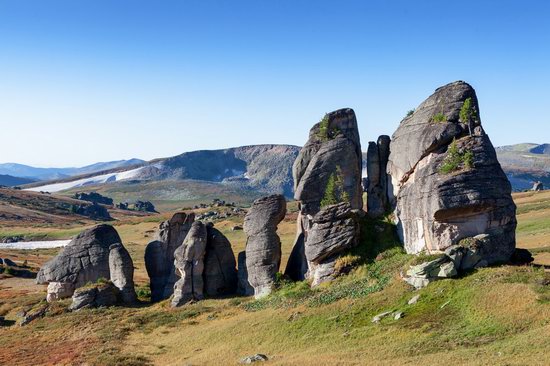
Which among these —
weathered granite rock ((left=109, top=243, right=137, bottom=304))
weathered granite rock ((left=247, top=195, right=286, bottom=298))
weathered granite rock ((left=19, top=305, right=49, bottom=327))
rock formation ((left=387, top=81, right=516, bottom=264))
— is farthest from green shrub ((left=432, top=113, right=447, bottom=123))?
weathered granite rock ((left=19, top=305, right=49, bottom=327))

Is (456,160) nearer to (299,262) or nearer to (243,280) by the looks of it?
(299,262)

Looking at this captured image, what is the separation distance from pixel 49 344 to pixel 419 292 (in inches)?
1333

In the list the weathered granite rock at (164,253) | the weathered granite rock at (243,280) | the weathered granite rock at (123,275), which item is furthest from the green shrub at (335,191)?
the weathered granite rock at (123,275)

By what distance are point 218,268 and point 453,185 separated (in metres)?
30.9

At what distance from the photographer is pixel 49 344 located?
47.2 meters

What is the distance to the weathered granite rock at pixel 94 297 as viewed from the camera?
59188 mm

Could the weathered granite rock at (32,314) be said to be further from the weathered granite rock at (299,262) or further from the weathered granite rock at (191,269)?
the weathered granite rock at (299,262)

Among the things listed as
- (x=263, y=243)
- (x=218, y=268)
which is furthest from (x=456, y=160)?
(x=218, y=268)

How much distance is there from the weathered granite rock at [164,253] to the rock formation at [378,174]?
2569 centimetres

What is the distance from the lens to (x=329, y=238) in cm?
5100

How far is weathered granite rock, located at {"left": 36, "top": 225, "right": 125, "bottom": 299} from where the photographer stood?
65250 mm

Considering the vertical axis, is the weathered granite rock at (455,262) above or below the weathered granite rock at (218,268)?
above

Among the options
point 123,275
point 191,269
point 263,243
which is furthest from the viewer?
point 123,275

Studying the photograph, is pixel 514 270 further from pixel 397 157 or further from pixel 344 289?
pixel 397 157
